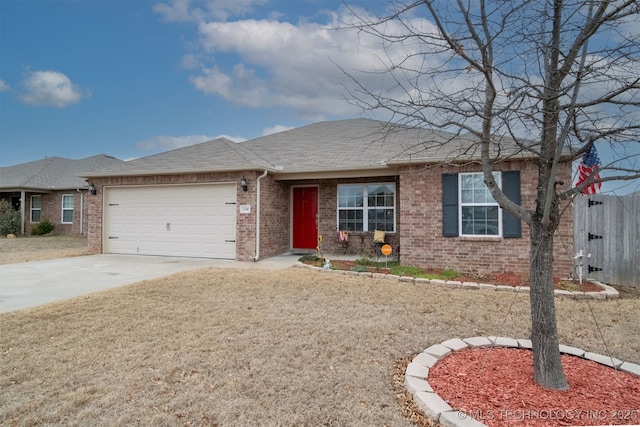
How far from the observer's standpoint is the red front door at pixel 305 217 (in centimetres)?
1176

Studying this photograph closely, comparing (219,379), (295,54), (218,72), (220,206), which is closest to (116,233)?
(220,206)

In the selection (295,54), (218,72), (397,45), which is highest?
(218,72)

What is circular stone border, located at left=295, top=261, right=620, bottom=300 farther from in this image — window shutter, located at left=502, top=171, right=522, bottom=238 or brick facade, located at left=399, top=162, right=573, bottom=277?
window shutter, located at left=502, top=171, right=522, bottom=238

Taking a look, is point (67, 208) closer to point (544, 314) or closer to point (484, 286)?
point (484, 286)

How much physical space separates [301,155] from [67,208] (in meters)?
15.7

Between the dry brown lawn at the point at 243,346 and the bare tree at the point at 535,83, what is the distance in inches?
66.6

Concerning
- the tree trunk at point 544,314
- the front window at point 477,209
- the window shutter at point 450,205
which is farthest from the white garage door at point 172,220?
the tree trunk at point 544,314

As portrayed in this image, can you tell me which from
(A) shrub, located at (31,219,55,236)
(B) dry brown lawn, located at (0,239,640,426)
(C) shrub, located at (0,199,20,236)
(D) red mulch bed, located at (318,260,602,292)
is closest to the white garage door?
(B) dry brown lawn, located at (0,239,640,426)

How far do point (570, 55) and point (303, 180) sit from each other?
952 cm

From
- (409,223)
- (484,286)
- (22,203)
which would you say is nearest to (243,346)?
(484,286)

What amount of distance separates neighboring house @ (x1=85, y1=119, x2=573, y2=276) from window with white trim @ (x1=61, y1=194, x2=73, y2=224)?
9674 millimetres

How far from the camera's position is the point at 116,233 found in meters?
11.8

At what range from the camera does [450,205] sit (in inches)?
336

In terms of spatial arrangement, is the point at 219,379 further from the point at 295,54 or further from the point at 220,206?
the point at 220,206
